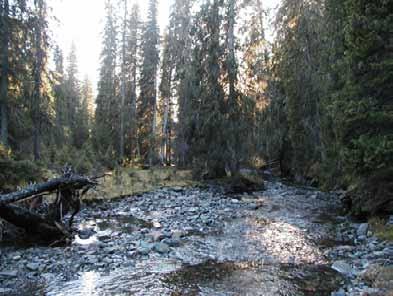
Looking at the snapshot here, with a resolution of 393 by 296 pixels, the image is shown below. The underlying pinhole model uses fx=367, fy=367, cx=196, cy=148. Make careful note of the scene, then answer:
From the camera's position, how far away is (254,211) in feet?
42.0

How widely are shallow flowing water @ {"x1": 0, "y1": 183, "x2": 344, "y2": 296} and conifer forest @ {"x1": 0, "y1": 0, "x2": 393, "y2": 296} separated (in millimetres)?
47

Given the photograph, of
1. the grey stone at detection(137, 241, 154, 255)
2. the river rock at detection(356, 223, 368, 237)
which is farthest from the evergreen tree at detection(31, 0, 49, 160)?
the river rock at detection(356, 223, 368, 237)

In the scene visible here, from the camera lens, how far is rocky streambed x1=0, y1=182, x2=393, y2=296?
19.8 ft

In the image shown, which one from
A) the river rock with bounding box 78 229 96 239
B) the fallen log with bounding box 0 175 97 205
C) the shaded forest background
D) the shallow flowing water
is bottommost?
the shallow flowing water

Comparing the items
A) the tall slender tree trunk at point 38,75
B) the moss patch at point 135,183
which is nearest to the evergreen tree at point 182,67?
the moss patch at point 135,183

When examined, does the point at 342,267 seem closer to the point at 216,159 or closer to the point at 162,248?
the point at 162,248

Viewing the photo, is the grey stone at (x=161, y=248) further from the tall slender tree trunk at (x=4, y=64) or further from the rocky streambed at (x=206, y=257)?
the tall slender tree trunk at (x=4, y=64)

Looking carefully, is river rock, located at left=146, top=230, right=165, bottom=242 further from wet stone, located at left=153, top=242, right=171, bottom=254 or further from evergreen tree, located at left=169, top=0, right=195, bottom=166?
evergreen tree, located at left=169, top=0, right=195, bottom=166

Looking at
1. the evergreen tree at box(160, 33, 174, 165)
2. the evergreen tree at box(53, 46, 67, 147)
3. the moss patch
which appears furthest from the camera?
the evergreen tree at box(160, 33, 174, 165)

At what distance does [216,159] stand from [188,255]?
12.2m

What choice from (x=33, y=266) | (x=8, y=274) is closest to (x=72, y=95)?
(x=33, y=266)

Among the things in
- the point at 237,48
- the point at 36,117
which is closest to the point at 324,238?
the point at 237,48

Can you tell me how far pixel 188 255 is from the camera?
7.88 meters

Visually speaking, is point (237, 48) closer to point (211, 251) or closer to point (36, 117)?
point (36, 117)
